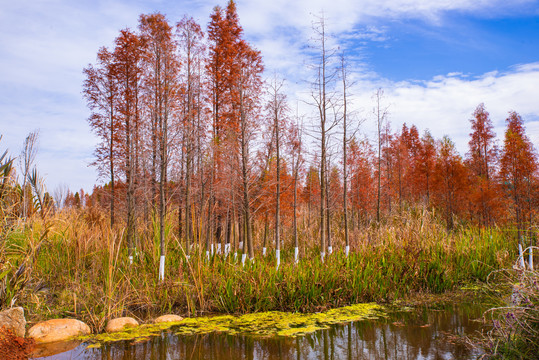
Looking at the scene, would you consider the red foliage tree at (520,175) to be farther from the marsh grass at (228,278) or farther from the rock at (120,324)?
the rock at (120,324)

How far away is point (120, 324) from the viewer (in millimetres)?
5727

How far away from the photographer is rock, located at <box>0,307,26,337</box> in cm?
493

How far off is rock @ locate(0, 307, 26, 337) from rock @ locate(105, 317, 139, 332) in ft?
3.78

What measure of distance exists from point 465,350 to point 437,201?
57.5 feet

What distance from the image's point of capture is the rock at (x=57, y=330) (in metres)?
5.31

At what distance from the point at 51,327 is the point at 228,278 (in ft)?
9.33

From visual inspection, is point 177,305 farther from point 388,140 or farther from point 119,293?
point 388,140

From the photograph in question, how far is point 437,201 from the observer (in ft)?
68.5

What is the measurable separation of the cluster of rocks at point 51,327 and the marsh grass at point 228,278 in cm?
21

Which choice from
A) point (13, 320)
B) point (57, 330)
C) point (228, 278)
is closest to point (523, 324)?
point (228, 278)

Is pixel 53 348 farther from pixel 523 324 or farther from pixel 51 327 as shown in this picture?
pixel 523 324

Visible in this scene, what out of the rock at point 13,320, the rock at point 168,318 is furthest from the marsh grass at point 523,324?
the rock at point 13,320

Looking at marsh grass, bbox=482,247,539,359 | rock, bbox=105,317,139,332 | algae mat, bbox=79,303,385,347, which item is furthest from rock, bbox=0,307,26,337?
marsh grass, bbox=482,247,539,359

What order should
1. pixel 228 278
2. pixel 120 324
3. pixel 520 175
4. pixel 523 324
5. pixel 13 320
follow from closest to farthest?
1. pixel 523 324
2. pixel 13 320
3. pixel 120 324
4. pixel 228 278
5. pixel 520 175
